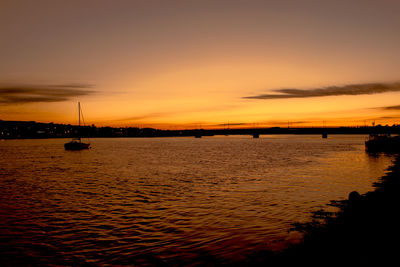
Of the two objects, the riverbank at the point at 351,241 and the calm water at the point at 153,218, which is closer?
the riverbank at the point at 351,241

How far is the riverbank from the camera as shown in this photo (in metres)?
11.5

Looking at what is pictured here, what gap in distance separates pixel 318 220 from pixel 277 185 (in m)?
16.3

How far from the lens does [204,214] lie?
23000 millimetres

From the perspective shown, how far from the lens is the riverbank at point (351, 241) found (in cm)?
1148

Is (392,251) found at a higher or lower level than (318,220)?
higher

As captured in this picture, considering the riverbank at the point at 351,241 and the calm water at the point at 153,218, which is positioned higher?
the riverbank at the point at 351,241

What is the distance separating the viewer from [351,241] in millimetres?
13656

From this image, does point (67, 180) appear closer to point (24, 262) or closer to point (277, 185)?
point (277, 185)

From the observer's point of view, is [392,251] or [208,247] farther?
[208,247]

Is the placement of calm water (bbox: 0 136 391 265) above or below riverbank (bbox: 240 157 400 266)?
below

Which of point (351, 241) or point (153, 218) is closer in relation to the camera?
point (351, 241)

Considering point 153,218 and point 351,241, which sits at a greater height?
point 351,241

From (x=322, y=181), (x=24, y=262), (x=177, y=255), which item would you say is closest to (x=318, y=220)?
(x=177, y=255)

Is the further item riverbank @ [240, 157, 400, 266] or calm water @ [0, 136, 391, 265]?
calm water @ [0, 136, 391, 265]
